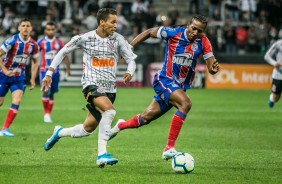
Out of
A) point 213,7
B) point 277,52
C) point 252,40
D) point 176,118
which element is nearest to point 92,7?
point 213,7

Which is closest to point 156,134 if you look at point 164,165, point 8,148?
point 8,148

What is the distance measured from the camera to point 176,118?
11352 mm

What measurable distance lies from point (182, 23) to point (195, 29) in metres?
20.9

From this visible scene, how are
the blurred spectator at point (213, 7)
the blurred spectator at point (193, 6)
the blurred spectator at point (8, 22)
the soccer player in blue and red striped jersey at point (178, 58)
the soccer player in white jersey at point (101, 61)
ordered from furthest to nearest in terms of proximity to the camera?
the blurred spectator at point (193, 6) → the blurred spectator at point (213, 7) → the blurred spectator at point (8, 22) → the soccer player in blue and red striped jersey at point (178, 58) → the soccer player in white jersey at point (101, 61)

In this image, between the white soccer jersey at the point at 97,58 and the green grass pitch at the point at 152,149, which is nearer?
the green grass pitch at the point at 152,149

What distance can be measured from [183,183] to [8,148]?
15.1ft

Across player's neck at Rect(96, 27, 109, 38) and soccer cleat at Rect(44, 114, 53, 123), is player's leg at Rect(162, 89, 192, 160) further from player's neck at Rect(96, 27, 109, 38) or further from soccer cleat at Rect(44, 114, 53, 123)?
soccer cleat at Rect(44, 114, 53, 123)

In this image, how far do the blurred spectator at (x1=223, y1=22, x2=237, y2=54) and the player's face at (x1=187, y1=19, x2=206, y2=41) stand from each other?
21560 millimetres

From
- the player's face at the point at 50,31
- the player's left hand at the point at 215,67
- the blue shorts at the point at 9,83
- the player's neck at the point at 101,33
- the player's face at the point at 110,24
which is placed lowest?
the blue shorts at the point at 9,83

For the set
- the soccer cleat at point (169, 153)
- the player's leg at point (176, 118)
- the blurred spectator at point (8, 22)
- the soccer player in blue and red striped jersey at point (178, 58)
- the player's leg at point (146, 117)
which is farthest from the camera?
the blurred spectator at point (8, 22)

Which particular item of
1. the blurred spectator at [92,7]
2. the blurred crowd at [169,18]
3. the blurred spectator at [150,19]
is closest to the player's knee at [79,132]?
the blurred crowd at [169,18]

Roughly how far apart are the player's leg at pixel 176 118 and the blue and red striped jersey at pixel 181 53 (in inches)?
14.1

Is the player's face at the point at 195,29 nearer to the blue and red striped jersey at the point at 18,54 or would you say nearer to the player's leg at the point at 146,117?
the player's leg at the point at 146,117

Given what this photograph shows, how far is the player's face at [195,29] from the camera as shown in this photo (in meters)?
11.4
